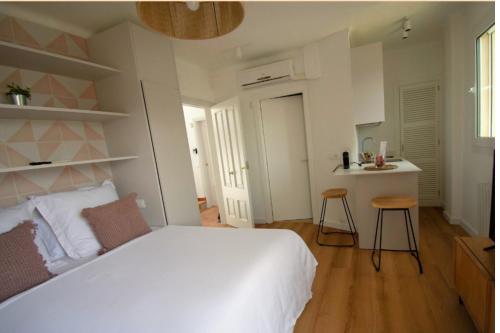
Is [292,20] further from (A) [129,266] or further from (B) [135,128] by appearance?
(A) [129,266]

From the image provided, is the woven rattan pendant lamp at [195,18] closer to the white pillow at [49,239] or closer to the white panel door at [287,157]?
the white pillow at [49,239]

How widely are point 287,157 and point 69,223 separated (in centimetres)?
273

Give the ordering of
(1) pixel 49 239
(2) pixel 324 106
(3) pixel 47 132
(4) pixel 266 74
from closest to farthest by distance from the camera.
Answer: (1) pixel 49 239, (3) pixel 47 132, (2) pixel 324 106, (4) pixel 266 74

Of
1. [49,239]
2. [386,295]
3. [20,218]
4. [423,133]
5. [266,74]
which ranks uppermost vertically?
[266,74]

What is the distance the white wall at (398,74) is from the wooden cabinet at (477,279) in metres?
2.49

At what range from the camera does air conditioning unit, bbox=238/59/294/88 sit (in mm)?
3207

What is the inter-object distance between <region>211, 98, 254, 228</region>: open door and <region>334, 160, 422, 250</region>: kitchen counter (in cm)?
140

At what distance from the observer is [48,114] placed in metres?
1.84

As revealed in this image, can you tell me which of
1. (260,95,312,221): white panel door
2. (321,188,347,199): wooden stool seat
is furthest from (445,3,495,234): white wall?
(260,95,312,221): white panel door

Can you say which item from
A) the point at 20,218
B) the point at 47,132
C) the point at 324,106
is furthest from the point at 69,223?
the point at 324,106

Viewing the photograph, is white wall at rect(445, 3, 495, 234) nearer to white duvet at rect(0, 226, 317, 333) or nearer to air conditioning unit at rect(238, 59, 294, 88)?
air conditioning unit at rect(238, 59, 294, 88)

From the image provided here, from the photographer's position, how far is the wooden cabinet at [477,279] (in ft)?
4.12

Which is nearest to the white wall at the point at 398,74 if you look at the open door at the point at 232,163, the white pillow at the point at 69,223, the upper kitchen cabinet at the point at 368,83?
the upper kitchen cabinet at the point at 368,83

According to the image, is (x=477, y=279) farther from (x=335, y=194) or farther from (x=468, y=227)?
(x=468, y=227)
